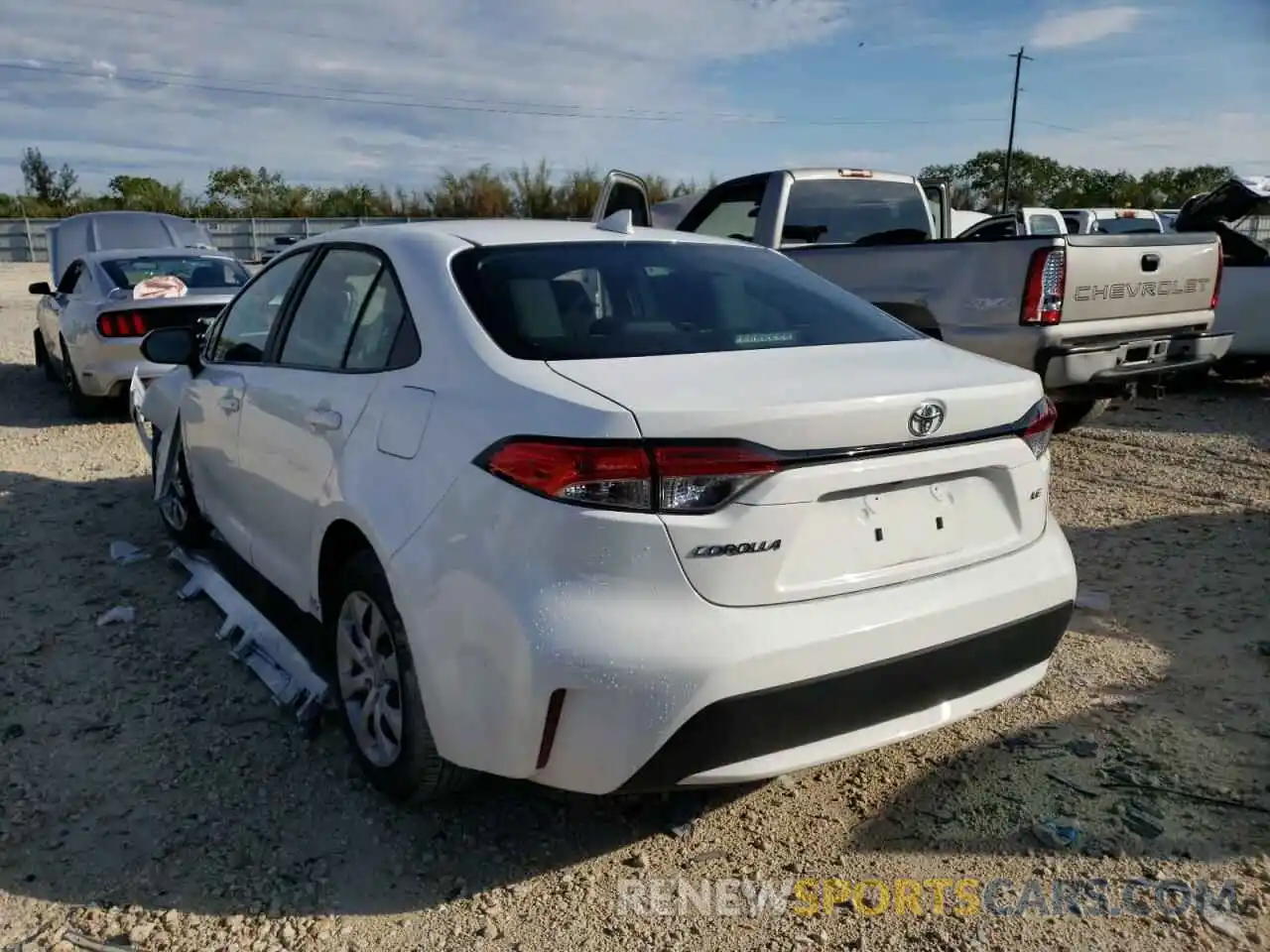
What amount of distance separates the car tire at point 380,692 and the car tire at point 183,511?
1.97 m

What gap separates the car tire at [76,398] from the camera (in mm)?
8359

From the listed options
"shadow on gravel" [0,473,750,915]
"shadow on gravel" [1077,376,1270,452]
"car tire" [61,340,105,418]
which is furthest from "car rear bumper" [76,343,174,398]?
"shadow on gravel" [1077,376,1270,452]

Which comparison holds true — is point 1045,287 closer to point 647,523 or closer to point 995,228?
point 647,523

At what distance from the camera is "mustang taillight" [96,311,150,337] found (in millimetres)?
7992

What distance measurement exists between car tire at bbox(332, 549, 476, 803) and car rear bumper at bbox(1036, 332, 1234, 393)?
4.60 meters

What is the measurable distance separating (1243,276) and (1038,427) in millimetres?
7666

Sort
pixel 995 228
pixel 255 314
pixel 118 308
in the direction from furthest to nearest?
pixel 995 228 → pixel 118 308 → pixel 255 314

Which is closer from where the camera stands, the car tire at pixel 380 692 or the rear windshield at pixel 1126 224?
the car tire at pixel 380 692

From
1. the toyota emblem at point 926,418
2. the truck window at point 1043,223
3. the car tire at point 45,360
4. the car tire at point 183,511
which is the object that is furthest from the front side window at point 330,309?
the truck window at point 1043,223

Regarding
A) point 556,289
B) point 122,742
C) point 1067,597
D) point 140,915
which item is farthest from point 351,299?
point 1067,597

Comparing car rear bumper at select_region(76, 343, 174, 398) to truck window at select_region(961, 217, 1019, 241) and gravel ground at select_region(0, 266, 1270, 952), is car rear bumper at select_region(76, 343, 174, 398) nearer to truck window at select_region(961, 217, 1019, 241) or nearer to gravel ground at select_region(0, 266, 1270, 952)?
gravel ground at select_region(0, 266, 1270, 952)

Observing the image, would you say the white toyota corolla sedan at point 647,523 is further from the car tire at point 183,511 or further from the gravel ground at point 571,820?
the car tire at point 183,511

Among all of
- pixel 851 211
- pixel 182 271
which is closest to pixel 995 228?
pixel 851 211

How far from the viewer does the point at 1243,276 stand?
8.88 meters
